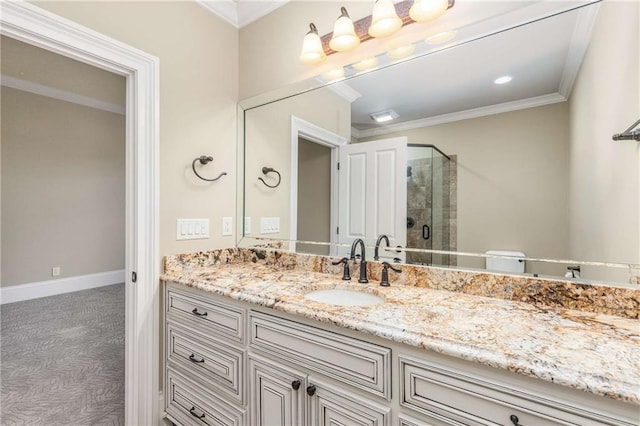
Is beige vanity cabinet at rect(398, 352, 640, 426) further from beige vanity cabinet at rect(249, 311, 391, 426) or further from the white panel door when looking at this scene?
the white panel door

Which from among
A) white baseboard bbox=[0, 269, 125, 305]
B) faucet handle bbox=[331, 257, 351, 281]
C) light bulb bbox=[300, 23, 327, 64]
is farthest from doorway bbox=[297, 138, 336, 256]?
white baseboard bbox=[0, 269, 125, 305]

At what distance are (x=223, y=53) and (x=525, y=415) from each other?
233 centimetres

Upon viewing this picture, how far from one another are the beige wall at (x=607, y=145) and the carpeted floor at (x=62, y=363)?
251 cm

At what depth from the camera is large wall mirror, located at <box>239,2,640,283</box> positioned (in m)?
1.05

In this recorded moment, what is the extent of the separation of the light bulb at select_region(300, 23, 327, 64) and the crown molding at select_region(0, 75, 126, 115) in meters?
4.17

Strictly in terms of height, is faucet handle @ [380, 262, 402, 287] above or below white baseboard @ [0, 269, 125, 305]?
above

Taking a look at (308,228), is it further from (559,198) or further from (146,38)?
(146,38)

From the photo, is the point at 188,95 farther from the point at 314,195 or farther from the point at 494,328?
the point at 494,328

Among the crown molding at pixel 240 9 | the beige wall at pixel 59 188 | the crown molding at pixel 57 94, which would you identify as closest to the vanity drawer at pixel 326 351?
the crown molding at pixel 240 9

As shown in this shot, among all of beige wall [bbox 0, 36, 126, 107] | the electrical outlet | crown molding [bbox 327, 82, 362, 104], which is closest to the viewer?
crown molding [bbox 327, 82, 362, 104]

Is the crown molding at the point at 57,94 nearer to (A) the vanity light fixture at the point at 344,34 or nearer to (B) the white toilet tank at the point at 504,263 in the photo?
(A) the vanity light fixture at the point at 344,34

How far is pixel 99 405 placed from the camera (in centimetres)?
184

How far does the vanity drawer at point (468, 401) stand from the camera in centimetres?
66

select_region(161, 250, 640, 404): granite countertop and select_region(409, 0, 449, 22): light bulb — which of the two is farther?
select_region(409, 0, 449, 22): light bulb
